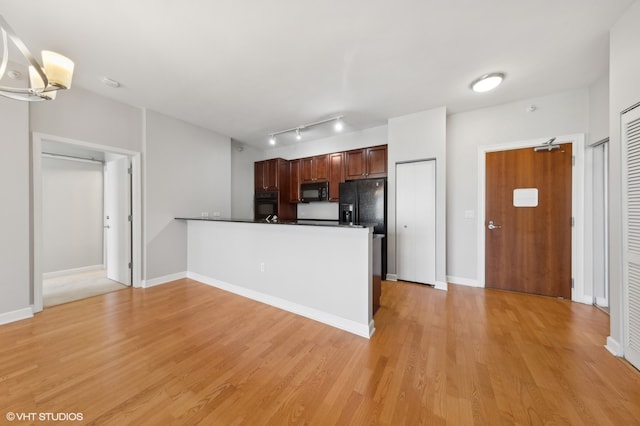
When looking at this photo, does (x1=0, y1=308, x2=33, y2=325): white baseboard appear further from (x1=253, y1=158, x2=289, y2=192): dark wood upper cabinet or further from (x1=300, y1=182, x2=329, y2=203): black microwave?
(x1=300, y1=182, x2=329, y2=203): black microwave

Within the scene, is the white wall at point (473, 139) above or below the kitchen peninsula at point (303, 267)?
above

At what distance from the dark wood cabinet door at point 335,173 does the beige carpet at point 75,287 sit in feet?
12.7

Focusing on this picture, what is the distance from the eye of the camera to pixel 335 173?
4.53 metres

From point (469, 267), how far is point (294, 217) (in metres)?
3.61

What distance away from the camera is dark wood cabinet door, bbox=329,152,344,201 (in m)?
4.46

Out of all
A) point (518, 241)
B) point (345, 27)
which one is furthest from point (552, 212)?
point (345, 27)

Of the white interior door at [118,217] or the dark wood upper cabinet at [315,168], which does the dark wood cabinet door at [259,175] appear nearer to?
the dark wood upper cabinet at [315,168]

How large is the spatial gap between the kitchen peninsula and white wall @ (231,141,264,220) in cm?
179

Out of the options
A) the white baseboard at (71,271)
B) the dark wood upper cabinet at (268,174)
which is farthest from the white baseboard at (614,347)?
the white baseboard at (71,271)

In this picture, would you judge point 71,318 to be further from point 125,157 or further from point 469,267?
point 469,267

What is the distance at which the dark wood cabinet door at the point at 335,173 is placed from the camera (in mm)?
4457

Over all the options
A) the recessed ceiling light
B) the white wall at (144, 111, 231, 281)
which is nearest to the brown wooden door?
the white wall at (144, 111, 231, 281)

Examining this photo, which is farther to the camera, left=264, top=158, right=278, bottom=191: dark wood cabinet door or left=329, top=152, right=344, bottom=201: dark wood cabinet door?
left=264, top=158, right=278, bottom=191: dark wood cabinet door

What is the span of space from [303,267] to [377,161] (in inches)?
100
